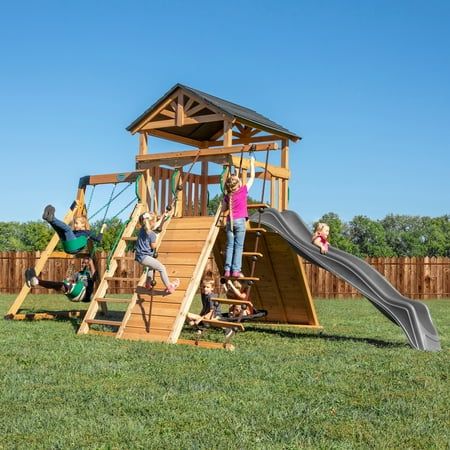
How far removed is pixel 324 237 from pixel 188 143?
511 cm

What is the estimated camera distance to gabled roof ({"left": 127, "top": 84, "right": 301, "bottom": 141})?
12.2 m

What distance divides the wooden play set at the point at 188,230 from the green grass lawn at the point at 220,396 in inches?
34.2

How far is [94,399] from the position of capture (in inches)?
232

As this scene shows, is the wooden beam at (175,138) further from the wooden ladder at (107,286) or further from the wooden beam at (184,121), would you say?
the wooden ladder at (107,286)

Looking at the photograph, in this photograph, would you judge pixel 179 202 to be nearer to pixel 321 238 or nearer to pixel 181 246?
pixel 181 246

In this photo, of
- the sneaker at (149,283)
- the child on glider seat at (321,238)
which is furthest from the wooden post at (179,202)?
the child on glider seat at (321,238)

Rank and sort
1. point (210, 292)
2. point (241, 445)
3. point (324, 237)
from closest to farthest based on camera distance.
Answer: point (241, 445) → point (324, 237) → point (210, 292)

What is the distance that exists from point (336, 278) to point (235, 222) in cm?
1738

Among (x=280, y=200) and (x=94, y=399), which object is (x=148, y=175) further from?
(x=94, y=399)

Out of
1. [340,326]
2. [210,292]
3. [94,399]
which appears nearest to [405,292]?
[340,326]

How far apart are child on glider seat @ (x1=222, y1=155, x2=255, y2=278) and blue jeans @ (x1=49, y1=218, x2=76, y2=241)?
9.20 feet

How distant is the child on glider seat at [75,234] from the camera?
11688 millimetres

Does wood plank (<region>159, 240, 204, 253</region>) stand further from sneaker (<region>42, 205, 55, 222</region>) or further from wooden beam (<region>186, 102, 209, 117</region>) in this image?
wooden beam (<region>186, 102, 209, 117</region>)

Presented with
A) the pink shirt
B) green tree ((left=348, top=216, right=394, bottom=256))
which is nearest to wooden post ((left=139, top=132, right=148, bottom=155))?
the pink shirt
